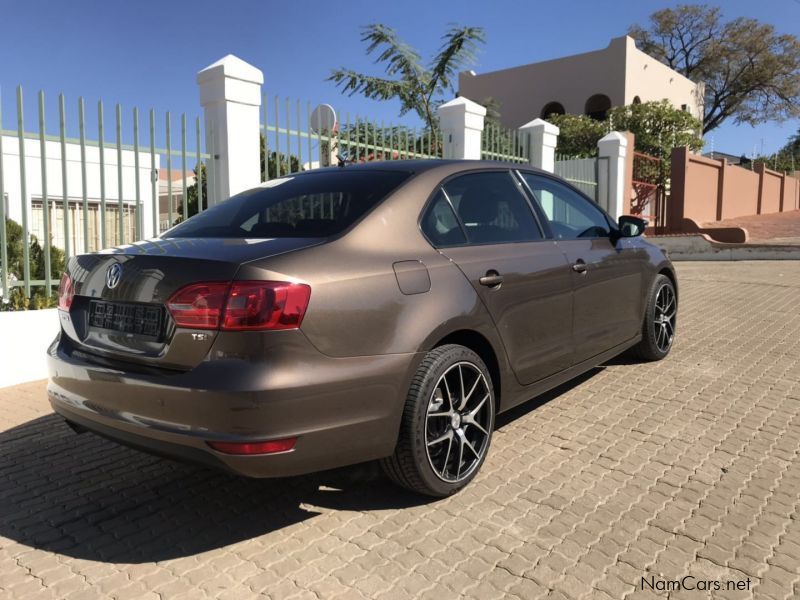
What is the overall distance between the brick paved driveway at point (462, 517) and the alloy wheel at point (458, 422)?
0.17 m

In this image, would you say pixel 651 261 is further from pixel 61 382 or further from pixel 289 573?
pixel 61 382

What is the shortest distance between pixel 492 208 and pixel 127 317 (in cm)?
200

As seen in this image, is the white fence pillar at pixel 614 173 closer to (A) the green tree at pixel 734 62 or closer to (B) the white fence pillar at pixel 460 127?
(B) the white fence pillar at pixel 460 127

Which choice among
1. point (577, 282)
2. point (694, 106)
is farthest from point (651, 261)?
point (694, 106)

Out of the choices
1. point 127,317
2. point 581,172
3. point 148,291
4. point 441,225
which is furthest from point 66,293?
point 581,172

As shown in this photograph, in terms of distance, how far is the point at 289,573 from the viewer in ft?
8.20

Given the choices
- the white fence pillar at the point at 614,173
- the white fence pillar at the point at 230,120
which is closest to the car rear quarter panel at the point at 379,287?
the white fence pillar at the point at 230,120

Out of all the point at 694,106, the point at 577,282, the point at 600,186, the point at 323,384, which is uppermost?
the point at 694,106

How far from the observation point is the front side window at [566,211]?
4109 mm

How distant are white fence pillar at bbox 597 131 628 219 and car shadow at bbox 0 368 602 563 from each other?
549 inches

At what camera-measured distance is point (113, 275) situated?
9.07 feet

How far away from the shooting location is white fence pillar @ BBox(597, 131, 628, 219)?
15.9 m

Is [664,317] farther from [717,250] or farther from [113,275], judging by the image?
[717,250]

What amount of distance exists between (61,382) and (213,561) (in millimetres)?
1082
